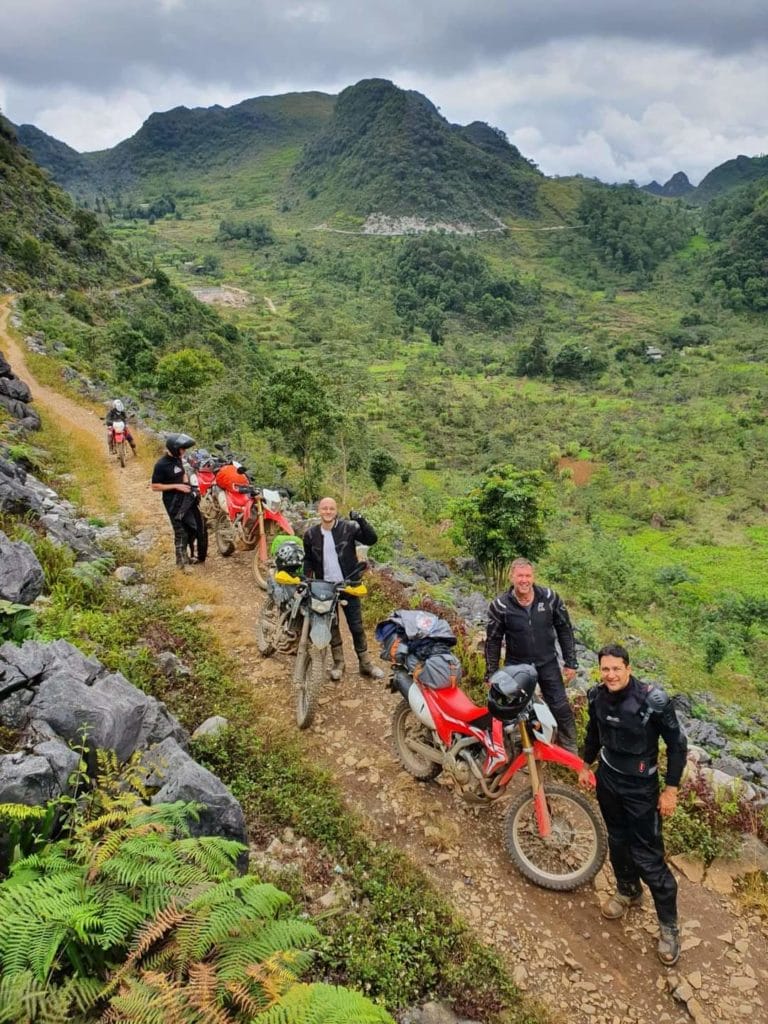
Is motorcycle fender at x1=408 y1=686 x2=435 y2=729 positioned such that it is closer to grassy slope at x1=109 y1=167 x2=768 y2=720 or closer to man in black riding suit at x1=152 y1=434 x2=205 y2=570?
man in black riding suit at x1=152 y1=434 x2=205 y2=570

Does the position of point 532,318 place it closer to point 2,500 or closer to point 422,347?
point 422,347

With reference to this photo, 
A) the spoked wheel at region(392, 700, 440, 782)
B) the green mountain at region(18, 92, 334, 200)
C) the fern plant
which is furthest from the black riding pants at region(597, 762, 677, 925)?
the green mountain at region(18, 92, 334, 200)

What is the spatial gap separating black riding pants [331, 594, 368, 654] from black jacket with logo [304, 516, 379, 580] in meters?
0.27

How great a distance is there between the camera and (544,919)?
351 centimetres

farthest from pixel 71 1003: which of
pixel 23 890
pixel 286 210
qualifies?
pixel 286 210

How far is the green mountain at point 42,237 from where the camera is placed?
3222 cm

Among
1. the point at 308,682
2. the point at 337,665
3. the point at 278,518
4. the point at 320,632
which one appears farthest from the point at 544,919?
the point at 278,518

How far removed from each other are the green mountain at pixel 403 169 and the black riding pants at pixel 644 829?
386ft

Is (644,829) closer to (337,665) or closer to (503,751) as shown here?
(503,751)

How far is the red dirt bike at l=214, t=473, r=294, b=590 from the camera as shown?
781 cm

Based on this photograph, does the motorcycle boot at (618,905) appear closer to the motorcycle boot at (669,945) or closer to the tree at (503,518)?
the motorcycle boot at (669,945)

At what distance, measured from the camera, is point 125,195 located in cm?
15812

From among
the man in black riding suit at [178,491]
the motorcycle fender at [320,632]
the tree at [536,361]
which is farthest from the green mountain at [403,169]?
the motorcycle fender at [320,632]

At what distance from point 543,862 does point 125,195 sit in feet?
621
